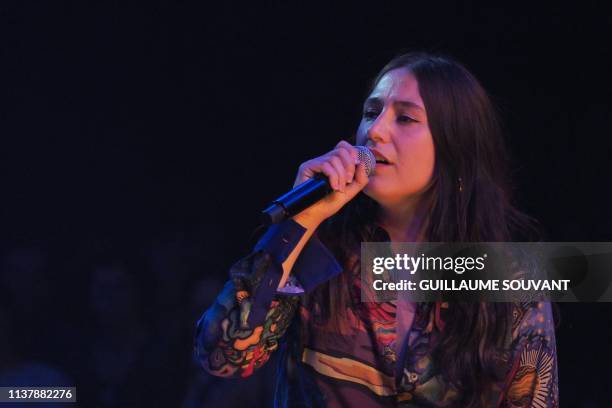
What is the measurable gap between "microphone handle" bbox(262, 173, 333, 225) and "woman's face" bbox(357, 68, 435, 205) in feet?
0.46

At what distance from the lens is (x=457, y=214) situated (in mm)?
1378

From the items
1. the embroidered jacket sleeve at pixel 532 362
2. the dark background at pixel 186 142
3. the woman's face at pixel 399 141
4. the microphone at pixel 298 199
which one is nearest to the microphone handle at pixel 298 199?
the microphone at pixel 298 199

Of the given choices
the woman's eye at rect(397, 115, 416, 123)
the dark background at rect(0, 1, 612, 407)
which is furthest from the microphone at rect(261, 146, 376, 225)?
the dark background at rect(0, 1, 612, 407)

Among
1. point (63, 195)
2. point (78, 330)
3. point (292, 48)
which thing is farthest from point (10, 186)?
point (292, 48)

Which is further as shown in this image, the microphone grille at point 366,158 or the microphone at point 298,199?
the microphone grille at point 366,158

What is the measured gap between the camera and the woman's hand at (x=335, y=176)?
1.18m

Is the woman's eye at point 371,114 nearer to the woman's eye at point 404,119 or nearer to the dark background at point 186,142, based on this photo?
the woman's eye at point 404,119

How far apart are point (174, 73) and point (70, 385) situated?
4.01ft

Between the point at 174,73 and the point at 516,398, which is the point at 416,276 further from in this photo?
the point at 174,73

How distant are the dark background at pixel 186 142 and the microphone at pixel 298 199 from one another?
1520mm

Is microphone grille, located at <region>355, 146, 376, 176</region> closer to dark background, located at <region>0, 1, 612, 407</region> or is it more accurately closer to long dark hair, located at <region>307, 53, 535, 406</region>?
long dark hair, located at <region>307, 53, 535, 406</region>

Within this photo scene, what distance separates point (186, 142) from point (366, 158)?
1.66m

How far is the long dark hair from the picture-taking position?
1.26 m

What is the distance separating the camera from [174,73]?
2.75m
